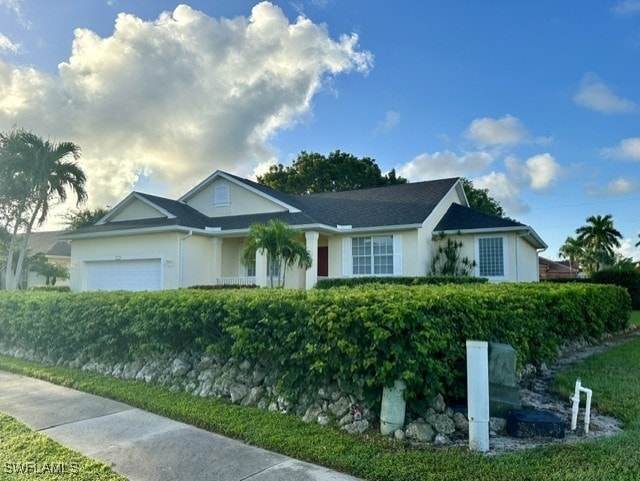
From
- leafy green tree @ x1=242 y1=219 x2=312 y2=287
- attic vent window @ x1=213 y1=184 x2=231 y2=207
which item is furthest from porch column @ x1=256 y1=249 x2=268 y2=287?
attic vent window @ x1=213 y1=184 x2=231 y2=207

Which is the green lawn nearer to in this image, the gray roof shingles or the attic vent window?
the gray roof shingles

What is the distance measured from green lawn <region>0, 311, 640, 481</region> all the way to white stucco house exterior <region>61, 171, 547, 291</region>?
439 inches

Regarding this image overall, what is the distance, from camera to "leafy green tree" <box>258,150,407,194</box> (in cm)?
3837

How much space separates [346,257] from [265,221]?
390 cm

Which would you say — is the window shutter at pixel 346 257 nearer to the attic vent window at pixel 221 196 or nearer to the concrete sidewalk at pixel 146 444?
the attic vent window at pixel 221 196

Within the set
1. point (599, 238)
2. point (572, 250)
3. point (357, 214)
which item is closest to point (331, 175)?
A: point (357, 214)

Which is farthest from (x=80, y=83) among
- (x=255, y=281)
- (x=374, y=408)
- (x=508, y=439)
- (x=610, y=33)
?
(x=610, y=33)

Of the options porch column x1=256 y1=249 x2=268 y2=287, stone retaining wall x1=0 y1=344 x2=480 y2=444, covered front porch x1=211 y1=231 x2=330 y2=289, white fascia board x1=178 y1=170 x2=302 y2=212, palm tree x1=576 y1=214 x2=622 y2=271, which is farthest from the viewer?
palm tree x1=576 y1=214 x2=622 y2=271

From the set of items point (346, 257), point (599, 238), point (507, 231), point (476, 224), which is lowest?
point (346, 257)

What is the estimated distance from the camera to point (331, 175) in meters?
38.6

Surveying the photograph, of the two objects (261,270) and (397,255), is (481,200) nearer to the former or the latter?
(397,255)

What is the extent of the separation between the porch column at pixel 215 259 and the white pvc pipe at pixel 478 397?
15553 millimetres

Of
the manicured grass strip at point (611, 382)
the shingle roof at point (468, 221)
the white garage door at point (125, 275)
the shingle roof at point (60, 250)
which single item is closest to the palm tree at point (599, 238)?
the shingle roof at point (468, 221)

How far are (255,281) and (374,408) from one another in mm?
13402
